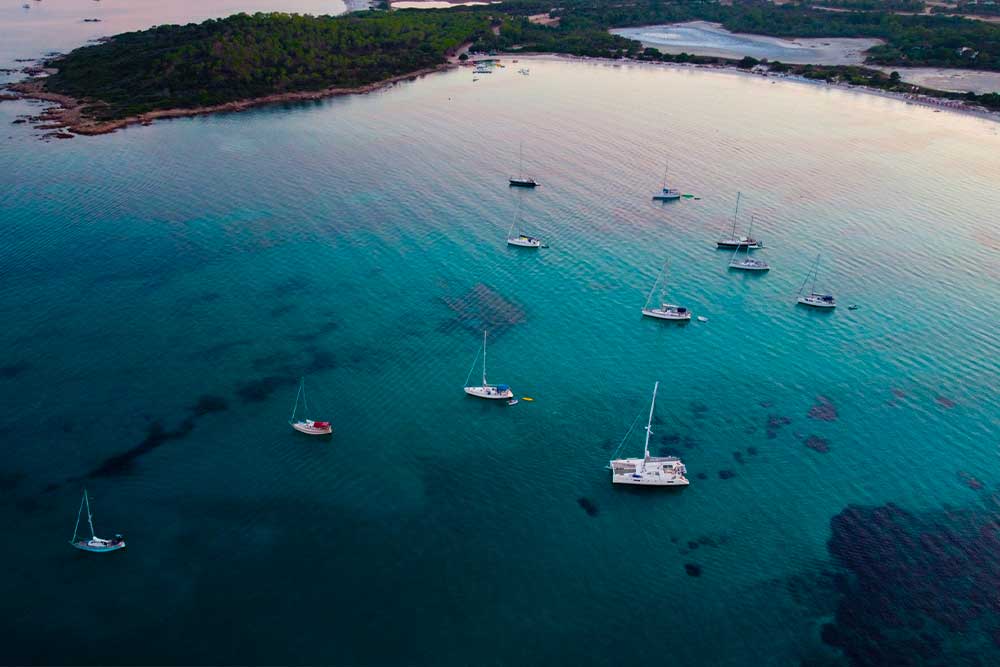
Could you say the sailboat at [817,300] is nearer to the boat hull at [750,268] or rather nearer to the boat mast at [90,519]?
the boat hull at [750,268]

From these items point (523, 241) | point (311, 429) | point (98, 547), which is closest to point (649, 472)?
point (311, 429)

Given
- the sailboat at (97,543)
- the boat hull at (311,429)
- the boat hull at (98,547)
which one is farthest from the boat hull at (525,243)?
the boat hull at (98,547)

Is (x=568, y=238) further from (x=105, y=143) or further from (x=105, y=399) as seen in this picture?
(x=105, y=143)

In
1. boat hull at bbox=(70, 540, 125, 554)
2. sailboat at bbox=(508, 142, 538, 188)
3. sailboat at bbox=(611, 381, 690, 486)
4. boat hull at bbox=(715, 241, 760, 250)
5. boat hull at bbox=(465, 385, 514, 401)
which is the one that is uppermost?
sailboat at bbox=(508, 142, 538, 188)

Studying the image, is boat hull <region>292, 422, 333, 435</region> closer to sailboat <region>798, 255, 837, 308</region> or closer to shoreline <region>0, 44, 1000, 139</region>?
sailboat <region>798, 255, 837, 308</region>

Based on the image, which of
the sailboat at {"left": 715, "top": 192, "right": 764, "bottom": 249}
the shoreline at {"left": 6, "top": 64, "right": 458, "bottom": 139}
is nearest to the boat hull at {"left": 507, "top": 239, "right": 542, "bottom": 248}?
the sailboat at {"left": 715, "top": 192, "right": 764, "bottom": 249}

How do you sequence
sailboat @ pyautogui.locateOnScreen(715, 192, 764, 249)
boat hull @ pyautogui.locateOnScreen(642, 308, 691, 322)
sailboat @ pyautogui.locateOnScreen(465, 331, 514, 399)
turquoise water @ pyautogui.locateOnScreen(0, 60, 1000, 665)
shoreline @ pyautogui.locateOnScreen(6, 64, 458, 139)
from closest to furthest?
1. turquoise water @ pyautogui.locateOnScreen(0, 60, 1000, 665)
2. sailboat @ pyautogui.locateOnScreen(465, 331, 514, 399)
3. boat hull @ pyautogui.locateOnScreen(642, 308, 691, 322)
4. sailboat @ pyautogui.locateOnScreen(715, 192, 764, 249)
5. shoreline @ pyautogui.locateOnScreen(6, 64, 458, 139)
